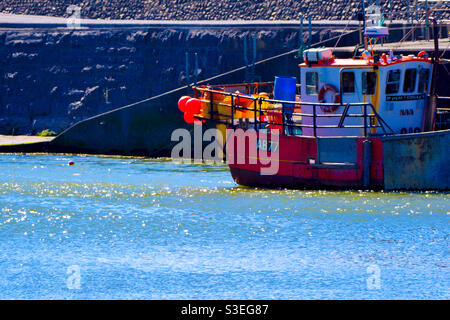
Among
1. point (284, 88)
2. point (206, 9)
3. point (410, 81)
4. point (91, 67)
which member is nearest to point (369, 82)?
point (410, 81)

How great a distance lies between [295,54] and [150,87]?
7.87m

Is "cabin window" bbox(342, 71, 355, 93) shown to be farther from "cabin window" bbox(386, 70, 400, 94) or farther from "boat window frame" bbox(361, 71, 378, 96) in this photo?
"cabin window" bbox(386, 70, 400, 94)

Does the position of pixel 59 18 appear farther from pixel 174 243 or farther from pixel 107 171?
pixel 174 243

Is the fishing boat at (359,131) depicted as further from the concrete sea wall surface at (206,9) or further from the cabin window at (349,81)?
the concrete sea wall surface at (206,9)

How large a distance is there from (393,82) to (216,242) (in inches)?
242

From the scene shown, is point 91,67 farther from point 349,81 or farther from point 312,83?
point 349,81

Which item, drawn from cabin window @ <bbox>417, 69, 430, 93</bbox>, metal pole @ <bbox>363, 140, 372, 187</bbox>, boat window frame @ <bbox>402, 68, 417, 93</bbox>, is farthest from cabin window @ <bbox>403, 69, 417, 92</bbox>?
metal pole @ <bbox>363, 140, 372, 187</bbox>

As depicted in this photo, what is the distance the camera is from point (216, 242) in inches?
738

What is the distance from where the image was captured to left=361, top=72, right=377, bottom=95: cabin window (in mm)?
22438

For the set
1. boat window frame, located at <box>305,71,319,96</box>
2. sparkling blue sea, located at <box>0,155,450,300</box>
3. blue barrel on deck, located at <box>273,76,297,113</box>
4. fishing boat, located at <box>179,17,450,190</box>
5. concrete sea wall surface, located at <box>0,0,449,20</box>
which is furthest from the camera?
concrete sea wall surface, located at <box>0,0,449,20</box>

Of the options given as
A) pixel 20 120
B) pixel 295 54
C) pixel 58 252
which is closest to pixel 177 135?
pixel 295 54

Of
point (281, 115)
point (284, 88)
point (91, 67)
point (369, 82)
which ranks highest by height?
point (369, 82)

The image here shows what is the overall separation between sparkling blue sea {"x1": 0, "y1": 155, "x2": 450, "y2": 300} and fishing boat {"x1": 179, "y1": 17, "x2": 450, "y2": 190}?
1.35 ft

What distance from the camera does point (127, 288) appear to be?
1582 cm
